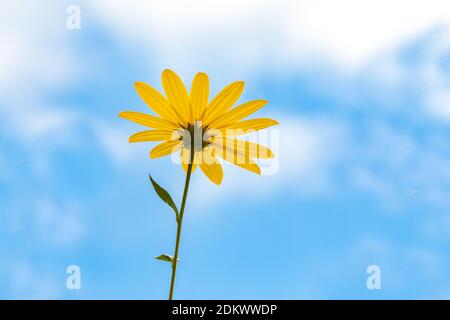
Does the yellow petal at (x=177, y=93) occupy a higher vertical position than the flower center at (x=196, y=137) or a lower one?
higher

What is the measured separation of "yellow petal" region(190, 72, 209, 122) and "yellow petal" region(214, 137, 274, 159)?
0.13 m

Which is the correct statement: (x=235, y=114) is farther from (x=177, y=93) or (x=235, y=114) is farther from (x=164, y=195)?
(x=164, y=195)

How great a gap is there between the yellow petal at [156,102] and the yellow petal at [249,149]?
0.19 m

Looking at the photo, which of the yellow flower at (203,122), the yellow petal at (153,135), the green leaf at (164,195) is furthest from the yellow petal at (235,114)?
the green leaf at (164,195)

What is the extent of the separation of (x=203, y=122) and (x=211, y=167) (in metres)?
0.14

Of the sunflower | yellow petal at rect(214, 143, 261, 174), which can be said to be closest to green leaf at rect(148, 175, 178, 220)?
the sunflower

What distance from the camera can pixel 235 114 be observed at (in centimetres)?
153

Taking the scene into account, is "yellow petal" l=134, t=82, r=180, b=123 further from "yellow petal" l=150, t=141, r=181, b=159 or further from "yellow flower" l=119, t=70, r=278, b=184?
"yellow petal" l=150, t=141, r=181, b=159

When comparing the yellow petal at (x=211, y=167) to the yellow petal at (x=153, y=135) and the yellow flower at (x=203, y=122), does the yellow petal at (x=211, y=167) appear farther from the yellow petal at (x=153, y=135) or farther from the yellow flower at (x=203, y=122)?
the yellow petal at (x=153, y=135)

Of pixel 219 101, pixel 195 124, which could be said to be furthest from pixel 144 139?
pixel 219 101

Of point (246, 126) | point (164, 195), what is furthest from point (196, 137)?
point (164, 195)

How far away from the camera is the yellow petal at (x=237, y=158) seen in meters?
1.46

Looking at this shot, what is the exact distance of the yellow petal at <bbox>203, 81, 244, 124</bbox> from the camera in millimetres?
1466
